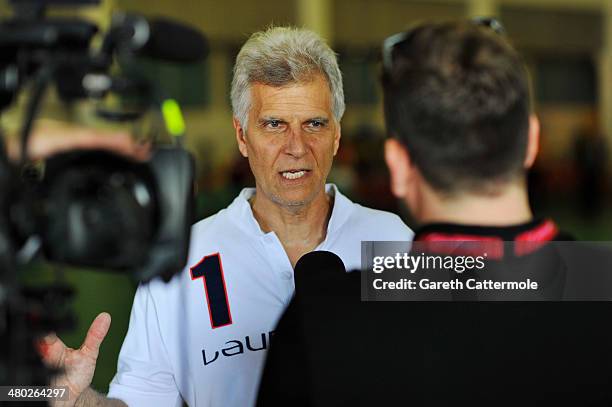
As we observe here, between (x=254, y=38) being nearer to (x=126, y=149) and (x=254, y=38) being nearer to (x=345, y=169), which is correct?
(x=126, y=149)

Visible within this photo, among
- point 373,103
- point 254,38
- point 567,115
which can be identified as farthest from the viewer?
point 567,115

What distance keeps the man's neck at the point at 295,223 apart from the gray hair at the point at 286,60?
0.24 m

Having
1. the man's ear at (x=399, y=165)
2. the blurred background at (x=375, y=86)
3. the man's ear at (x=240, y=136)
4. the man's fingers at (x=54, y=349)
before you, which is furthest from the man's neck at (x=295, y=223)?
the blurred background at (x=375, y=86)

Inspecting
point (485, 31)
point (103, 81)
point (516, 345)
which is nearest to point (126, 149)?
point (103, 81)

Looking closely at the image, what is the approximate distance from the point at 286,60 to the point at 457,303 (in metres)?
0.79

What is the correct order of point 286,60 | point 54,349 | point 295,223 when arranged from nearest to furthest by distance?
point 54,349, point 286,60, point 295,223

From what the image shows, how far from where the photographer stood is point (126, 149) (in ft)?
4.19

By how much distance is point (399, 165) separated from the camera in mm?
1287

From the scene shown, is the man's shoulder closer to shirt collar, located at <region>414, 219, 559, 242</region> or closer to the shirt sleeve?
the shirt sleeve

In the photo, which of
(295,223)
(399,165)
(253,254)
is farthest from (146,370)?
(399,165)

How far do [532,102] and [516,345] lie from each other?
39 centimetres

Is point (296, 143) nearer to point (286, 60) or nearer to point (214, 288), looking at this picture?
point (286, 60)

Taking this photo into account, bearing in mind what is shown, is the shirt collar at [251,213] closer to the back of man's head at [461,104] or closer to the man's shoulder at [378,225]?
the man's shoulder at [378,225]

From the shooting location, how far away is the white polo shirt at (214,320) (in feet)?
6.33
